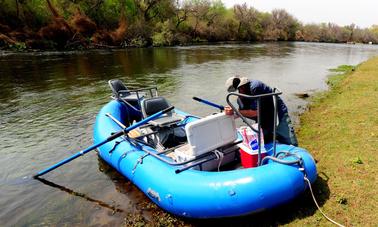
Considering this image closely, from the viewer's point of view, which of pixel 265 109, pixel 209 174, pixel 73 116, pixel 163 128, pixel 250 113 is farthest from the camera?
pixel 73 116

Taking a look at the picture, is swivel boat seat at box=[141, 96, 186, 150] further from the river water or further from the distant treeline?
the distant treeline

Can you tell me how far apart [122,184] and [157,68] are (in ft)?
56.3

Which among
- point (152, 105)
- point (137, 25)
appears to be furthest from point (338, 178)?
point (137, 25)

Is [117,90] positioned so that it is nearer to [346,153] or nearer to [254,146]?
[254,146]

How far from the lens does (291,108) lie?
1241cm

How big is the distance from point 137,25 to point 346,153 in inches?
1691

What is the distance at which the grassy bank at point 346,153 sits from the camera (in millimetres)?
5008

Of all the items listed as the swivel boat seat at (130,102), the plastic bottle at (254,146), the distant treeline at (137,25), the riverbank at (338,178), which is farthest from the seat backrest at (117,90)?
the distant treeline at (137,25)

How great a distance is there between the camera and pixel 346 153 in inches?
268

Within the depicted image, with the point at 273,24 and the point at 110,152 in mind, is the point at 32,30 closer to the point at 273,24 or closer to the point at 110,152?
the point at 110,152

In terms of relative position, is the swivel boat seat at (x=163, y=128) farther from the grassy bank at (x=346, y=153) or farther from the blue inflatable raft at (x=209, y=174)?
the grassy bank at (x=346, y=153)

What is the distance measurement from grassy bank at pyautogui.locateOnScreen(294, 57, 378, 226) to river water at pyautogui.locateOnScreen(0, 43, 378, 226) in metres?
2.01

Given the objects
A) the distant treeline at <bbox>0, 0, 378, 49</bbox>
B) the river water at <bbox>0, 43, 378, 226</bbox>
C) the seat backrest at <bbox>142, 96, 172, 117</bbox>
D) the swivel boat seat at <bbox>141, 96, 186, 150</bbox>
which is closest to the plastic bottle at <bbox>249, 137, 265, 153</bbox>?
the swivel boat seat at <bbox>141, 96, 186, 150</bbox>

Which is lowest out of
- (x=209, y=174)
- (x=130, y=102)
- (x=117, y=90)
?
(x=209, y=174)
